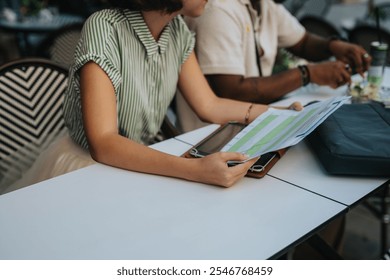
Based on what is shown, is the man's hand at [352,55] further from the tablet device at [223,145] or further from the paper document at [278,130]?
the tablet device at [223,145]

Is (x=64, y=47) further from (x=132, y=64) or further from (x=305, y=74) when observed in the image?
(x=305, y=74)

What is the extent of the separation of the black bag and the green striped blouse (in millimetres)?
591

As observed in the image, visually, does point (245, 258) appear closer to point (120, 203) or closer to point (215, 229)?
point (215, 229)

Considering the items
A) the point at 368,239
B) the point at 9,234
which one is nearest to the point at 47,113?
the point at 9,234

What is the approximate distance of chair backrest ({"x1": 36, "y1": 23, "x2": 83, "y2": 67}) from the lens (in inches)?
88.5

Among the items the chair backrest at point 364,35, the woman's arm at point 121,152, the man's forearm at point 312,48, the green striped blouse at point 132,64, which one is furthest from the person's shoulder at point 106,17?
the chair backrest at point 364,35

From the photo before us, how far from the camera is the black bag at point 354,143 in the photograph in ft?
3.22

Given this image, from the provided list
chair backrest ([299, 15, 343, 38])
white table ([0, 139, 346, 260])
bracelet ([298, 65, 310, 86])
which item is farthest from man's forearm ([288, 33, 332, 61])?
white table ([0, 139, 346, 260])

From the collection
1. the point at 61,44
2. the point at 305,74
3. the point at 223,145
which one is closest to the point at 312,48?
the point at 305,74

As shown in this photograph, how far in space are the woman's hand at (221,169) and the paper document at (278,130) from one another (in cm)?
4

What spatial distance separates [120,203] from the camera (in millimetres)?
942

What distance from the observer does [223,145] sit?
3.79 feet

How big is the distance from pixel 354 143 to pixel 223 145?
0.35 metres

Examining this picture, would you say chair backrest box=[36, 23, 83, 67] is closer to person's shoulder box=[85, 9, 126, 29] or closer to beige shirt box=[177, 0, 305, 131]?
beige shirt box=[177, 0, 305, 131]
